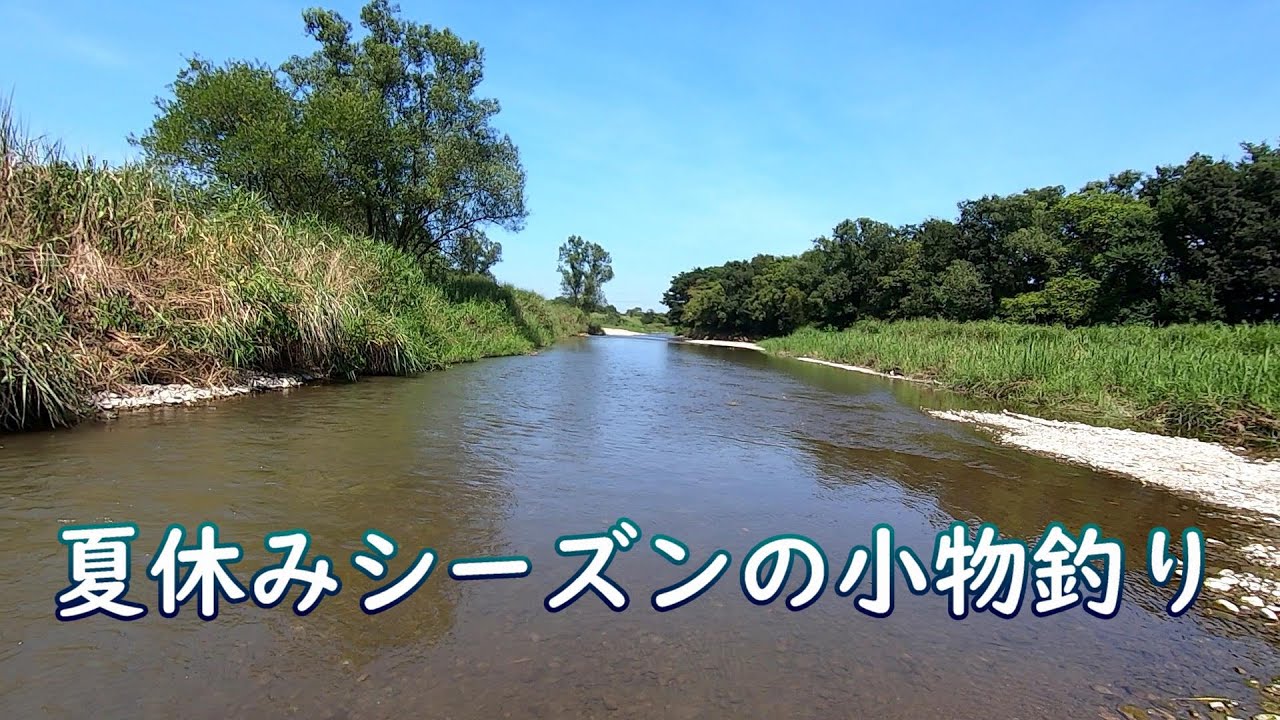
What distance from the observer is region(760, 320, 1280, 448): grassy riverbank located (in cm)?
1150

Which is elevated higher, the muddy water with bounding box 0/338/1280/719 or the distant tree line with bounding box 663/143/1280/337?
the distant tree line with bounding box 663/143/1280/337

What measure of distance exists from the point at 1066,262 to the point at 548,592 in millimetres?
40807

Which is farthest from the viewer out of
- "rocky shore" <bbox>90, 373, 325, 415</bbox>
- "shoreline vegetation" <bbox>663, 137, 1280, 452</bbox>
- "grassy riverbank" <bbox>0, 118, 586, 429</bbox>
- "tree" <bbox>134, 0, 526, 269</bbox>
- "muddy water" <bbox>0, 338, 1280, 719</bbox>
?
"tree" <bbox>134, 0, 526, 269</bbox>

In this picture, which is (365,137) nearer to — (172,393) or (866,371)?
(172,393)

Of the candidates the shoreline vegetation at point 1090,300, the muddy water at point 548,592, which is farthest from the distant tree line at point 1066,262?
the muddy water at point 548,592

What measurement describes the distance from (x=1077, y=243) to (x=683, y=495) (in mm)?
38931

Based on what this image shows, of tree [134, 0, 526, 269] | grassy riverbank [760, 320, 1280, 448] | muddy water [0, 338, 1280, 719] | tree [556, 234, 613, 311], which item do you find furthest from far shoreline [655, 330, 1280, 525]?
tree [556, 234, 613, 311]

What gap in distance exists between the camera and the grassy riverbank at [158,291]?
8078 millimetres

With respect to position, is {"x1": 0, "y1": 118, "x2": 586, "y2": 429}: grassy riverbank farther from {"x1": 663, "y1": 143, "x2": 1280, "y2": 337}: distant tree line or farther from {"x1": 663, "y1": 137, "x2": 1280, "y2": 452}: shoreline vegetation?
{"x1": 663, "y1": 143, "x2": 1280, "y2": 337}: distant tree line

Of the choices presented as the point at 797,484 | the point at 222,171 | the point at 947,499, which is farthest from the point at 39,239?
the point at 222,171

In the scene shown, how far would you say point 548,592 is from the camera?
14.1 ft

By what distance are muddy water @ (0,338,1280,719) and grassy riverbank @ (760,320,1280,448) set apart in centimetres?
499

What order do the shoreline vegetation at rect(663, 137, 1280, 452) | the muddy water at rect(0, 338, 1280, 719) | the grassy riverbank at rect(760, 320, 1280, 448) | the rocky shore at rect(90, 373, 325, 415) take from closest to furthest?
the muddy water at rect(0, 338, 1280, 719)
the rocky shore at rect(90, 373, 325, 415)
the grassy riverbank at rect(760, 320, 1280, 448)
the shoreline vegetation at rect(663, 137, 1280, 452)

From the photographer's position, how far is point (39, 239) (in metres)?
8.90
